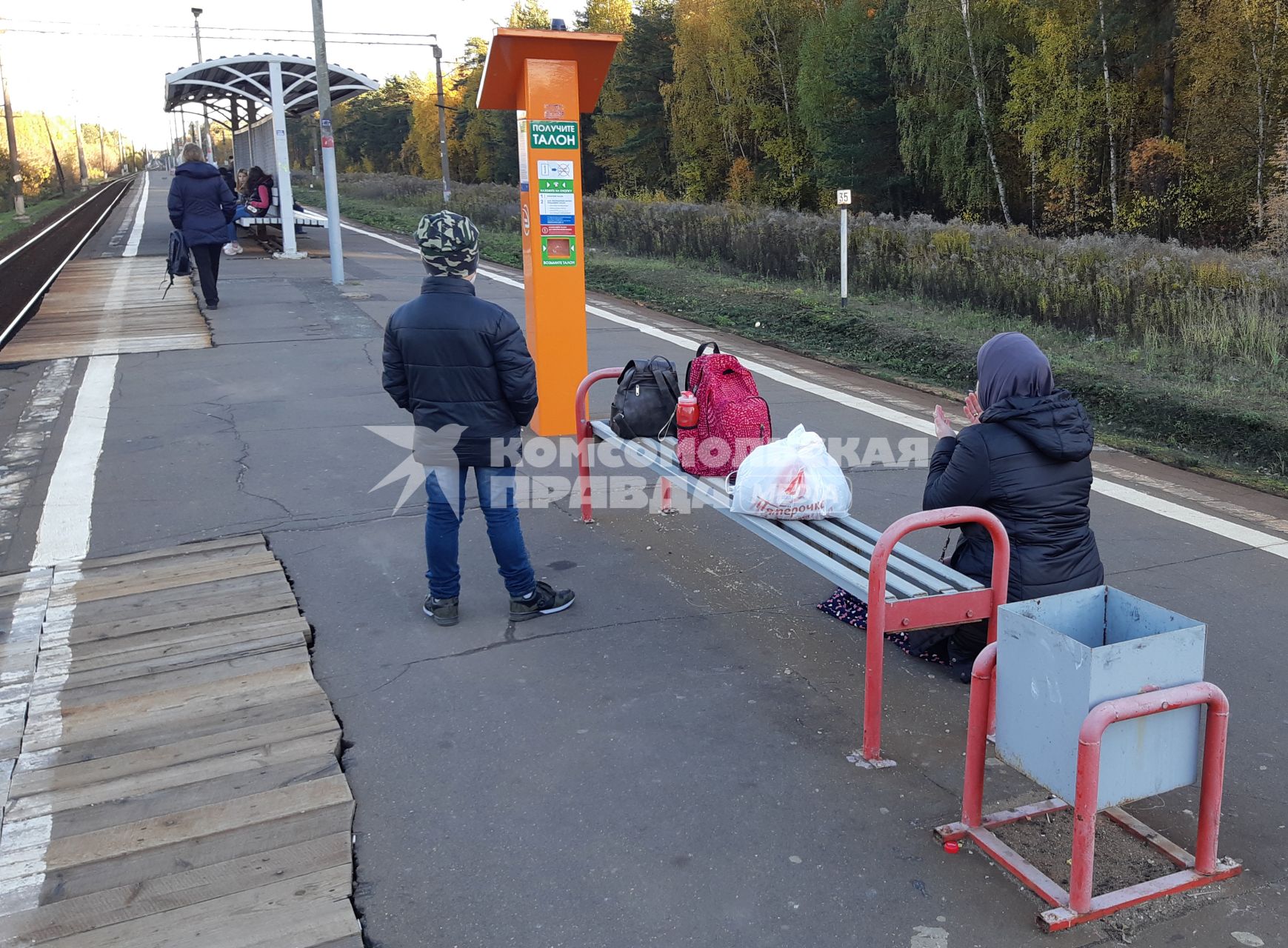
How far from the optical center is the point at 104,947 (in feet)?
8.94

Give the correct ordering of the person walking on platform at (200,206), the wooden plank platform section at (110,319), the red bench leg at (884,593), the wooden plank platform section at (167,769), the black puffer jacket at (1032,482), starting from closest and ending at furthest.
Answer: the wooden plank platform section at (167,769)
the red bench leg at (884,593)
the black puffer jacket at (1032,482)
the wooden plank platform section at (110,319)
the person walking on platform at (200,206)

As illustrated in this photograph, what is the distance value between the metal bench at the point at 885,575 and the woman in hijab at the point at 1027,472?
0.51ft

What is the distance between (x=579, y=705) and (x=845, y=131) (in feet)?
125

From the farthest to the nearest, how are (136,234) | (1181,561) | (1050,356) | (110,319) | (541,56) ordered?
(136,234)
(110,319)
(1050,356)
(541,56)
(1181,561)

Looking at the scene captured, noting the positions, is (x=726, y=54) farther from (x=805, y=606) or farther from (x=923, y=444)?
(x=805, y=606)

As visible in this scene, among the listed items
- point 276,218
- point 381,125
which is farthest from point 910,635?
point 381,125

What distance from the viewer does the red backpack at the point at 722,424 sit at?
497 centimetres

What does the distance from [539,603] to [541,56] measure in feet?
13.7

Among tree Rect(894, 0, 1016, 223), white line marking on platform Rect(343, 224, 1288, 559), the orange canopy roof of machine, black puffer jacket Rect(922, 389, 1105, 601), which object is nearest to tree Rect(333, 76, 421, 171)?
tree Rect(894, 0, 1016, 223)

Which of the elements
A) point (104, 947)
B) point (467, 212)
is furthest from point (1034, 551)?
point (467, 212)

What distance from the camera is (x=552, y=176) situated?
7.42 m

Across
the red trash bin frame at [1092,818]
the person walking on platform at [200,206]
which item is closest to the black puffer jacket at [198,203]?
the person walking on platform at [200,206]

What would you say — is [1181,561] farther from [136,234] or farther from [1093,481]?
[136,234]

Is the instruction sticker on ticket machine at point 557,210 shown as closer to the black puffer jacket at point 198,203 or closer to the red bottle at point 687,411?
the red bottle at point 687,411
